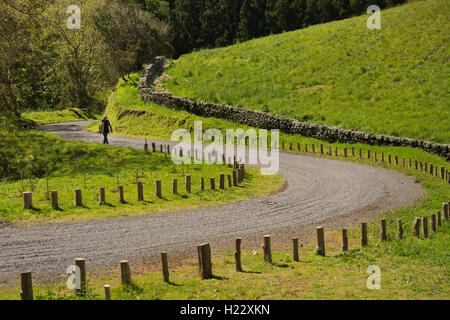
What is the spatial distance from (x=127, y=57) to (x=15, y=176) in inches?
1494

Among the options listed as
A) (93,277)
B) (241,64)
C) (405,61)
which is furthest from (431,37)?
(93,277)

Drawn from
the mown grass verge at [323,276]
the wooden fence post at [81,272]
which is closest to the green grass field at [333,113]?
the mown grass verge at [323,276]

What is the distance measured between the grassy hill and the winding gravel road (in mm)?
11796

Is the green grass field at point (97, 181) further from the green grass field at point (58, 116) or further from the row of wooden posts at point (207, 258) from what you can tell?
the green grass field at point (58, 116)

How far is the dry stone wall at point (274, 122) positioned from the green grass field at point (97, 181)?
9.91 meters

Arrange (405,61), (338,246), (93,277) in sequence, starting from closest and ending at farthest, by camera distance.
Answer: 1. (93,277)
2. (338,246)
3. (405,61)

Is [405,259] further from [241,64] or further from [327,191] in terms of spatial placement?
[241,64]

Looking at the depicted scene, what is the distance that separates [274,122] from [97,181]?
66.3ft

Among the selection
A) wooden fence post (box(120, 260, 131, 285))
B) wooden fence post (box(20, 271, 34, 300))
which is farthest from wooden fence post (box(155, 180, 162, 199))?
wooden fence post (box(20, 271, 34, 300))

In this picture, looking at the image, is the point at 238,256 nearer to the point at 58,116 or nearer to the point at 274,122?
the point at 274,122

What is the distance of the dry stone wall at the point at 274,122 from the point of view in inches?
1289

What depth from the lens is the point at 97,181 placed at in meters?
24.1

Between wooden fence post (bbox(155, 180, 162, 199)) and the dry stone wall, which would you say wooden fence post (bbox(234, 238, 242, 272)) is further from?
the dry stone wall

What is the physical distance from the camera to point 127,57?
60.9 m
